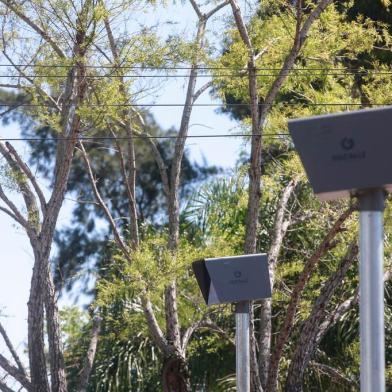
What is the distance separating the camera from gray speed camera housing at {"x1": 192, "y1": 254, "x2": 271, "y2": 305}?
7.60 m

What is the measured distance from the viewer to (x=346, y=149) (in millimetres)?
5430

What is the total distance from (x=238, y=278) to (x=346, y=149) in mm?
2398

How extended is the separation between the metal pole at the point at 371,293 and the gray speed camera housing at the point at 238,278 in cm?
215

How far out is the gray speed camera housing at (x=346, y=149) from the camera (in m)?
5.38

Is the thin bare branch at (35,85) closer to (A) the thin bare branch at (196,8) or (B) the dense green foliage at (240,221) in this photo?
(B) the dense green foliage at (240,221)

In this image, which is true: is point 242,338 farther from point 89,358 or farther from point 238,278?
point 89,358

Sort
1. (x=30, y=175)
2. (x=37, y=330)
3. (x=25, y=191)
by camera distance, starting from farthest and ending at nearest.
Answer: (x=25, y=191), (x=30, y=175), (x=37, y=330)

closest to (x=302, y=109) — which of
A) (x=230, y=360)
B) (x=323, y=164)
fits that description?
(x=230, y=360)

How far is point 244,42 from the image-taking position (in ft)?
45.7

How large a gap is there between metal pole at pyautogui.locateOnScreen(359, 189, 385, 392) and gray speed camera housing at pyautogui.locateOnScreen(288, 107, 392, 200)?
113 mm

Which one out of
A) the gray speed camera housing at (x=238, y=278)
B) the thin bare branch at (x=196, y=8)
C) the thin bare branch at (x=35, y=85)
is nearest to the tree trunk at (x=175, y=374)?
the thin bare branch at (x=35, y=85)

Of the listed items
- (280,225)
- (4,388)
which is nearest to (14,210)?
(4,388)

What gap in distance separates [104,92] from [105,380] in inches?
263

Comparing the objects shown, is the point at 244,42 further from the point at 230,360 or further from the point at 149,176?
the point at 149,176
